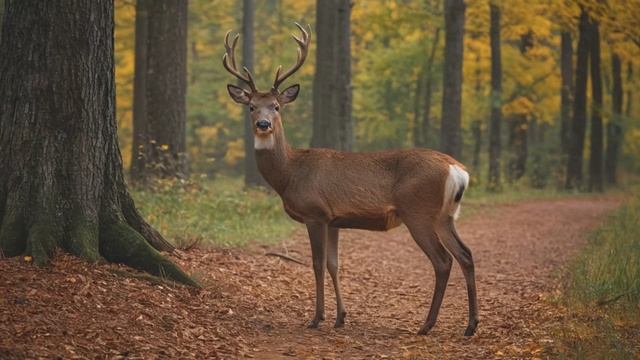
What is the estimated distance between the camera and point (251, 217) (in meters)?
15.5

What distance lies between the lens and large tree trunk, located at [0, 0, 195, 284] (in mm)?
7391

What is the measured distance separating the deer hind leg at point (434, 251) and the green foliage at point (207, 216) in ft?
11.3

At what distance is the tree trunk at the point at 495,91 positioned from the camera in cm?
2631

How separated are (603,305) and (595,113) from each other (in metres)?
21.1

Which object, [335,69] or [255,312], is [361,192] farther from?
[335,69]

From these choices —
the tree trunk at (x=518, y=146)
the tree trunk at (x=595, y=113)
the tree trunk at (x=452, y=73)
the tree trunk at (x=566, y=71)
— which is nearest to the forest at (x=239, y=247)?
the tree trunk at (x=452, y=73)

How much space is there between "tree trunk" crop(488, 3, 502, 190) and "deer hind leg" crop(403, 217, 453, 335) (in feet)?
60.6

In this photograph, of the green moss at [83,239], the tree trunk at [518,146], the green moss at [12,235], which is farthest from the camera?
the tree trunk at [518,146]

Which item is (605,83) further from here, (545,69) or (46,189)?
(46,189)

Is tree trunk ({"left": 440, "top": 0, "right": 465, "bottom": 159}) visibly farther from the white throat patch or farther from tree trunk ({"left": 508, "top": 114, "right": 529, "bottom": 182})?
the white throat patch

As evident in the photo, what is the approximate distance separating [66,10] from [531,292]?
613 cm

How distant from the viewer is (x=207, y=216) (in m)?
14.2

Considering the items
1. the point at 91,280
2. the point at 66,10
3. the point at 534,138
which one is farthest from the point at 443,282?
the point at 534,138

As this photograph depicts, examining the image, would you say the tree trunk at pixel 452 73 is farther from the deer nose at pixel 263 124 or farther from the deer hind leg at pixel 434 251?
the deer hind leg at pixel 434 251
